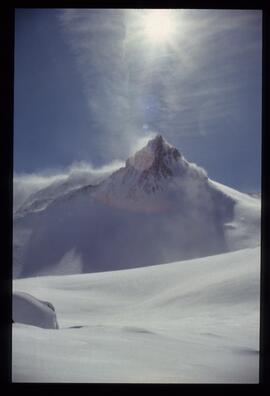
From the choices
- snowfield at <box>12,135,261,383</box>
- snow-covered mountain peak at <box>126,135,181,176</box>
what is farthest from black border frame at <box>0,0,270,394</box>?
snow-covered mountain peak at <box>126,135,181,176</box>

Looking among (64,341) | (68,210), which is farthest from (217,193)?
(64,341)

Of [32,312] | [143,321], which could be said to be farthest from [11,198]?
[143,321]

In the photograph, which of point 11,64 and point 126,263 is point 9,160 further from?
point 126,263

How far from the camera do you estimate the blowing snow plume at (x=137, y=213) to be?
36000mm

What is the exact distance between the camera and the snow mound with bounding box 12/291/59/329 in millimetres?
2354

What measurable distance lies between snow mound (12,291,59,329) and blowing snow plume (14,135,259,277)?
2894cm

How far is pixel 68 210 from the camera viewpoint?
47.9m

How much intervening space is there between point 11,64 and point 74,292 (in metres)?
6.37

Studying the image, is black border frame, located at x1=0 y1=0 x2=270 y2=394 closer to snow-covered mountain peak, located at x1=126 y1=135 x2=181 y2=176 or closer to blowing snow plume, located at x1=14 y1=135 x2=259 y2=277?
blowing snow plume, located at x1=14 y1=135 x2=259 y2=277

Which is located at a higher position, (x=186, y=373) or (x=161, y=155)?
(x=161, y=155)

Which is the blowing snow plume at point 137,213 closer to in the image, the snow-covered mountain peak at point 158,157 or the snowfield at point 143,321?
the snow-covered mountain peak at point 158,157

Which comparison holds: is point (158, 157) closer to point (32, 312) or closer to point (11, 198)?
point (32, 312)

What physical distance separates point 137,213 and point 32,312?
49.7 m
